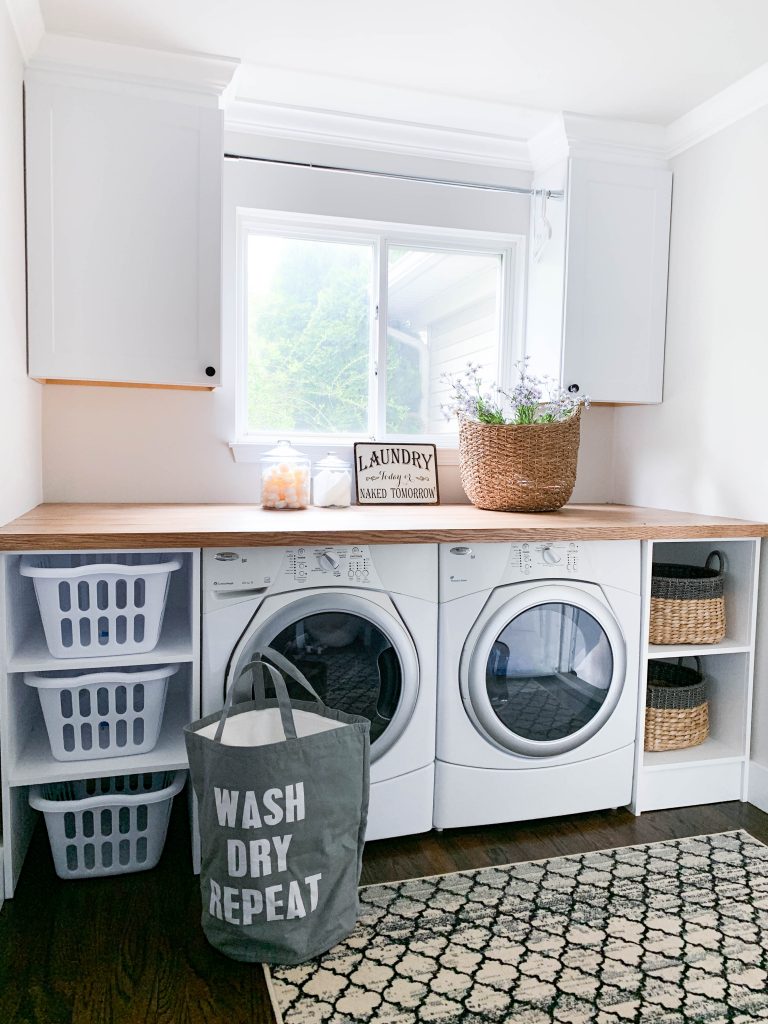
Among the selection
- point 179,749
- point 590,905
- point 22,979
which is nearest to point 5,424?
point 179,749

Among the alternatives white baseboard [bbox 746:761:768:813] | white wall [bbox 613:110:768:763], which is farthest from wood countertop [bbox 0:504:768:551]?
white baseboard [bbox 746:761:768:813]

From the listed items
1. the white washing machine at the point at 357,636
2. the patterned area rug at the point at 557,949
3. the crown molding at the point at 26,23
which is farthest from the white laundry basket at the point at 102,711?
the crown molding at the point at 26,23

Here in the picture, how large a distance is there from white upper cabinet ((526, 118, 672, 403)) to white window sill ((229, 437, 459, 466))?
490 mm

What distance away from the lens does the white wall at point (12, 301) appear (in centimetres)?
198

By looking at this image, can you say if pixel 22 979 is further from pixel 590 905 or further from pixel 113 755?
pixel 590 905

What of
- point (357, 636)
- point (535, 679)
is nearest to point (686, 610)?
point (535, 679)

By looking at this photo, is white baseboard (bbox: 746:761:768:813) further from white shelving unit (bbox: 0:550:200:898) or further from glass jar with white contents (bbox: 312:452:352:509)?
white shelving unit (bbox: 0:550:200:898)

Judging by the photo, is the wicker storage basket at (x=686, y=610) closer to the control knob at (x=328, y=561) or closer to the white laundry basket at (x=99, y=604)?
the control knob at (x=328, y=561)

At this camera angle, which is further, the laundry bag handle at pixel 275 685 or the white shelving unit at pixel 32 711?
the white shelving unit at pixel 32 711

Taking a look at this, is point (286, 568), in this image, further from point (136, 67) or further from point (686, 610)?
point (136, 67)

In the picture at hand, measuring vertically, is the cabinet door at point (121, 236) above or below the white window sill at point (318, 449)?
above

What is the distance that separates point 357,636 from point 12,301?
1322 mm

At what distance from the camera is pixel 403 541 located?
2.01 meters

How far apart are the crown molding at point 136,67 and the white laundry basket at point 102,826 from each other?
79.6 inches
